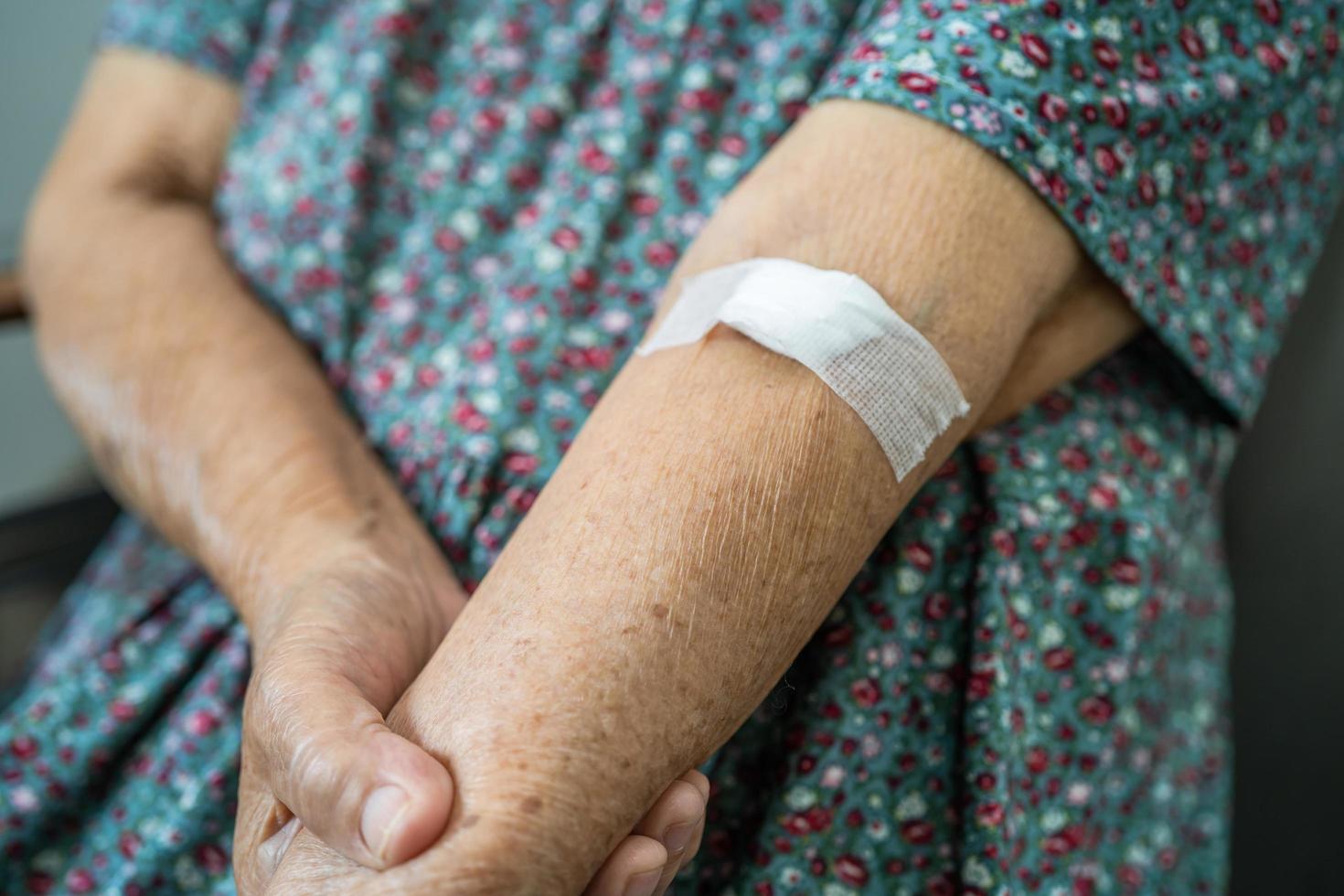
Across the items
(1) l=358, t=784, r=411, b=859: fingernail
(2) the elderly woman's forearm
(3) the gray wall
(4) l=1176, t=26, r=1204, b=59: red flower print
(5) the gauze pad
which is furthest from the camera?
(3) the gray wall

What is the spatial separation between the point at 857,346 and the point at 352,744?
1.16 ft

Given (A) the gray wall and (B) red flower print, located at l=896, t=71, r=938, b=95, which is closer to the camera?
(B) red flower print, located at l=896, t=71, r=938, b=95

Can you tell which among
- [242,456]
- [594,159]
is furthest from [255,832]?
[594,159]

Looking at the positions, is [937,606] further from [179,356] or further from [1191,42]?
[179,356]

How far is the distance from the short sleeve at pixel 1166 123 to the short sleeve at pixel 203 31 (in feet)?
2.02

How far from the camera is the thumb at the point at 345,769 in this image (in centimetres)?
50

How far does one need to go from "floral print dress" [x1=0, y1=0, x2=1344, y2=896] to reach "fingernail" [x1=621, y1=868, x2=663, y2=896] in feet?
0.59

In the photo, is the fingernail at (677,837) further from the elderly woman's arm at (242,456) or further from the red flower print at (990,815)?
the red flower print at (990,815)

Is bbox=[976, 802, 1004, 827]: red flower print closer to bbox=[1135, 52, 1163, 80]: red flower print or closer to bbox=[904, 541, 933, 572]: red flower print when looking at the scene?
bbox=[904, 541, 933, 572]: red flower print

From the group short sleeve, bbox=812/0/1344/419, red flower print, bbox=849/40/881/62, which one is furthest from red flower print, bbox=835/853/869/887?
red flower print, bbox=849/40/881/62

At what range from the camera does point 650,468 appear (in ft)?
2.03

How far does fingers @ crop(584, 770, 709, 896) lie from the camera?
1.80ft

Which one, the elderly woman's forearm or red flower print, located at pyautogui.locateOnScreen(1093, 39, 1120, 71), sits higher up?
red flower print, located at pyautogui.locateOnScreen(1093, 39, 1120, 71)

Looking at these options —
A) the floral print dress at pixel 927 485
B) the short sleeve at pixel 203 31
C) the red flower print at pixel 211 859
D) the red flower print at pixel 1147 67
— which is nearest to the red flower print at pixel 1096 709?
the floral print dress at pixel 927 485
